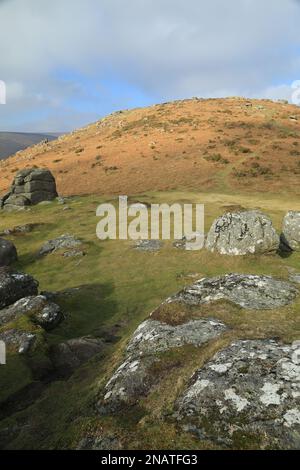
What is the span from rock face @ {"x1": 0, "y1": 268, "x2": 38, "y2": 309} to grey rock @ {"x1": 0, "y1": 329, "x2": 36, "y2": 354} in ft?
16.2

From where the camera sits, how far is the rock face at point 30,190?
5178cm

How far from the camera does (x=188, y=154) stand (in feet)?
235

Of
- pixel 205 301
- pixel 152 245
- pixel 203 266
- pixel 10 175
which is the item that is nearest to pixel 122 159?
pixel 10 175

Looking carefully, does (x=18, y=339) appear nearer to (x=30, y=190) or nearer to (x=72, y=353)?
(x=72, y=353)

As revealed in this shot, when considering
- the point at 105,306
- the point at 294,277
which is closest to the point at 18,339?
the point at 105,306

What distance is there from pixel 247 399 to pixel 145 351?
10.7ft

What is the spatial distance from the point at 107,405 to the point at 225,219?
20.5 meters

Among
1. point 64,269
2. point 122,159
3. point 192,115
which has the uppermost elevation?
point 192,115

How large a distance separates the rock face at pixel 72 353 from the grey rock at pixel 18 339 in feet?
3.05

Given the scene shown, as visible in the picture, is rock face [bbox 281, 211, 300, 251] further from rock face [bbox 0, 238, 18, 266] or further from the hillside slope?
the hillside slope

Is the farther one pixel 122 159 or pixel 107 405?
pixel 122 159

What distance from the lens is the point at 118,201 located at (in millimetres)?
48156

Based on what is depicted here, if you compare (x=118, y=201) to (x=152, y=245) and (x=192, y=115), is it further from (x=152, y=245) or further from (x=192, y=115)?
(x=192, y=115)

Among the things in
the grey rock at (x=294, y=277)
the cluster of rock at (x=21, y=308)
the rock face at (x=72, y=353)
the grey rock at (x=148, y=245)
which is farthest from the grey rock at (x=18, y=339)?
the grey rock at (x=148, y=245)
